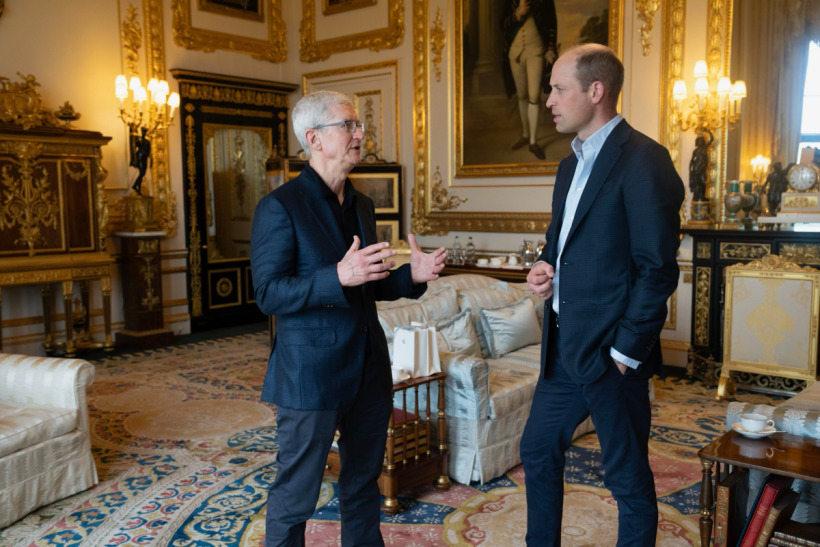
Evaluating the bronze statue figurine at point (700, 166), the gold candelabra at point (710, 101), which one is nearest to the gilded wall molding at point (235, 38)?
the gold candelabra at point (710, 101)

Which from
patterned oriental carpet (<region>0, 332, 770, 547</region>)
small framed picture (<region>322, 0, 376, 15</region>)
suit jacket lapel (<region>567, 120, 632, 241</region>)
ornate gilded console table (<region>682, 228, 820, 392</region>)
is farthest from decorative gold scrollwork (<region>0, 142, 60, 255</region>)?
suit jacket lapel (<region>567, 120, 632, 241</region>)

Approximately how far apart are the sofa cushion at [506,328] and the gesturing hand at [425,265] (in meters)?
2.40

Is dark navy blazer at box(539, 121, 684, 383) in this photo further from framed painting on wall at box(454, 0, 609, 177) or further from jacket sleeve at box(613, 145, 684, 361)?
framed painting on wall at box(454, 0, 609, 177)

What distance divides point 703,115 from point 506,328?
9.31 feet

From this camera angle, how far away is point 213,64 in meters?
8.33

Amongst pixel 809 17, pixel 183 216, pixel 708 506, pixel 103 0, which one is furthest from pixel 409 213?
pixel 708 506

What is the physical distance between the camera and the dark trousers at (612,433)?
2.15 meters

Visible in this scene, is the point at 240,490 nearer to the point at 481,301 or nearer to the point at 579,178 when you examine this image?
the point at 481,301

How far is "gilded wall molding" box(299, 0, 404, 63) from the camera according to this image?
26.7 ft

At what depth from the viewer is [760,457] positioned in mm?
2271

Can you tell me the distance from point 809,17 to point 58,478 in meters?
9.08

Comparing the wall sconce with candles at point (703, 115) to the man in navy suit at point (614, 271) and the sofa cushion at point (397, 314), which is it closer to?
the sofa cushion at point (397, 314)

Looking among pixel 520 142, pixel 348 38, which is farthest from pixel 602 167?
pixel 348 38

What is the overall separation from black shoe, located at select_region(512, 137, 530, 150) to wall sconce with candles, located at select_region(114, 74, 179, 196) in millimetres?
3512
